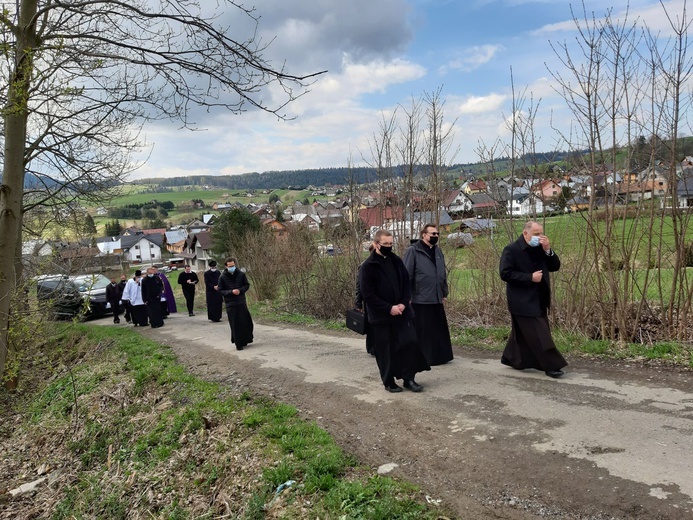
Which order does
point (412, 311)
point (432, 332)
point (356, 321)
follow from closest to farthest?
point (412, 311)
point (432, 332)
point (356, 321)

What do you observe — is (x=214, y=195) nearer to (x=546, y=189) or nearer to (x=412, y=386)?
(x=546, y=189)

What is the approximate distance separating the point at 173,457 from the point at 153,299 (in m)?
11.4

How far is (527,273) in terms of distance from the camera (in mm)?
7137

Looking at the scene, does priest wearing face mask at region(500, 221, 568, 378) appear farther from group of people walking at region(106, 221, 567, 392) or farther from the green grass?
the green grass

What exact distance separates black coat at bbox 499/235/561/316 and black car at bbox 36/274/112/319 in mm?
5107

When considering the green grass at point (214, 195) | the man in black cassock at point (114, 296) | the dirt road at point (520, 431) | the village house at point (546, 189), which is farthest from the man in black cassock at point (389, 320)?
the green grass at point (214, 195)

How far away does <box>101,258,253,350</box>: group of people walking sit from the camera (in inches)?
467

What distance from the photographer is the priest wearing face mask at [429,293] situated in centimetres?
802

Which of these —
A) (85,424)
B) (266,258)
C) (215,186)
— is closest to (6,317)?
(85,424)

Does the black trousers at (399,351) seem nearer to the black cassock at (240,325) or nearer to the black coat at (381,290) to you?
the black coat at (381,290)

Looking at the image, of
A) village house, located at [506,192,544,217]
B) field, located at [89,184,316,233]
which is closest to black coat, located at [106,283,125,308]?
village house, located at [506,192,544,217]

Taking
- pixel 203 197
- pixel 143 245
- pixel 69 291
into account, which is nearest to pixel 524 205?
pixel 69 291

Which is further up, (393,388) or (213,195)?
(213,195)

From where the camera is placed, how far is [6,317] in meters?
6.30
